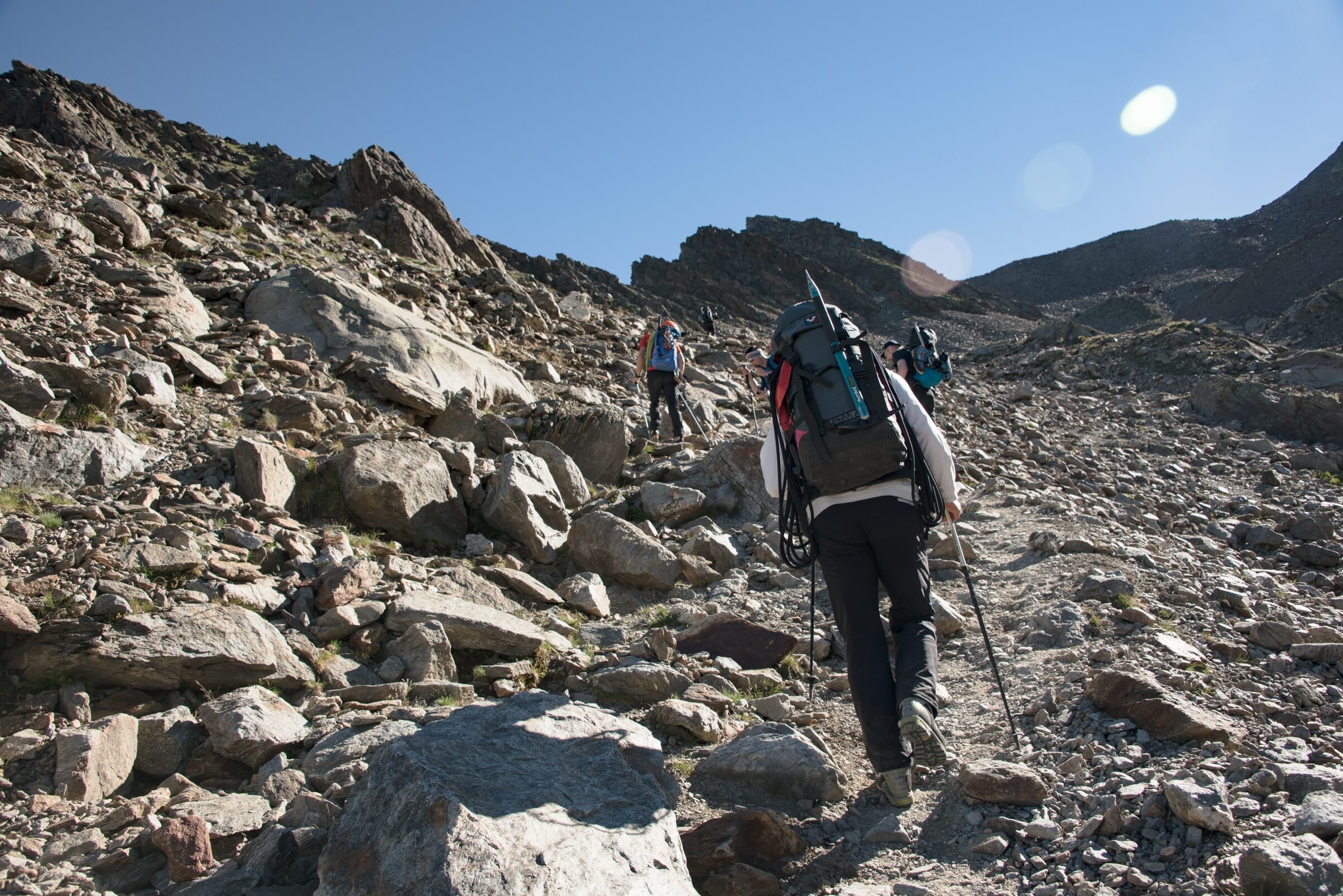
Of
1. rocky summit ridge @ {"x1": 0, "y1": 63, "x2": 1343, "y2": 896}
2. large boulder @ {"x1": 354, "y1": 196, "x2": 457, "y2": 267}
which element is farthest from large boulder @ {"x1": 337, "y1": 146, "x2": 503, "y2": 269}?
rocky summit ridge @ {"x1": 0, "y1": 63, "x2": 1343, "y2": 896}

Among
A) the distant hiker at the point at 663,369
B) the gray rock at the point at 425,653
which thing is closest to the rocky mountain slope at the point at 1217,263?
the distant hiker at the point at 663,369

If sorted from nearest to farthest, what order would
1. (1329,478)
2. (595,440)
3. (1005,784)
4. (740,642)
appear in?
(1005,784)
(740,642)
(595,440)
(1329,478)

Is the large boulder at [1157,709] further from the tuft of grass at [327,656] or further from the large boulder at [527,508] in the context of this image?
the large boulder at [527,508]

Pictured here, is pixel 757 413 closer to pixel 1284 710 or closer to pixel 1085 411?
pixel 1085 411

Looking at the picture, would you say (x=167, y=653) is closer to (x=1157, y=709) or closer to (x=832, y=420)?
(x=832, y=420)

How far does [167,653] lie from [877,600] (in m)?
3.63

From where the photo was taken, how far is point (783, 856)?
3.04 meters

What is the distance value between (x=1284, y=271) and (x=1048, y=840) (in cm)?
5019

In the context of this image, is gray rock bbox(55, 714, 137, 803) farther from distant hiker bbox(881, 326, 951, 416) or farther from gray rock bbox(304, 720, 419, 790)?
distant hiker bbox(881, 326, 951, 416)

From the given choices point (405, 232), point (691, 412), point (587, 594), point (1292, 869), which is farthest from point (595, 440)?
point (405, 232)

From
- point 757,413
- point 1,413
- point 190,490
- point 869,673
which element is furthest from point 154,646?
point 757,413

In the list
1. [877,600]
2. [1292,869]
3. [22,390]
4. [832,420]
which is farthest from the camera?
[22,390]

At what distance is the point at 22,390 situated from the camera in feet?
19.5

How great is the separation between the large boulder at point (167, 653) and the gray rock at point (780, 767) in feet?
8.07
